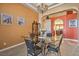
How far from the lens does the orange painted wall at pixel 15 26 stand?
2234 millimetres

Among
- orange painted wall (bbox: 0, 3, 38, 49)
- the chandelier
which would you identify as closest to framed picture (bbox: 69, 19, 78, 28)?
the chandelier

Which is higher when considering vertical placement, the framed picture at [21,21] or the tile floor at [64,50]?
the framed picture at [21,21]

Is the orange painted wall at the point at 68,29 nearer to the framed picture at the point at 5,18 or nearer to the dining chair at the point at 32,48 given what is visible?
the dining chair at the point at 32,48

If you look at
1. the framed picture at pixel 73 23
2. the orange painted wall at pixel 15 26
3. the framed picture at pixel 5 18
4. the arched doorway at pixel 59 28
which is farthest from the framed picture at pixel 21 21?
the framed picture at pixel 73 23

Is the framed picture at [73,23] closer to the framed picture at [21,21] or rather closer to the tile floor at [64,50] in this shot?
the tile floor at [64,50]

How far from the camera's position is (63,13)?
88.7 inches

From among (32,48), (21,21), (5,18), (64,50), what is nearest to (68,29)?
(64,50)

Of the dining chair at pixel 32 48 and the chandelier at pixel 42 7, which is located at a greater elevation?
the chandelier at pixel 42 7

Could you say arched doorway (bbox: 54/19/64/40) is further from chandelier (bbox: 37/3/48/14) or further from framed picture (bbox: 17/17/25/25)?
framed picture (bbox: 17/17/25/25)

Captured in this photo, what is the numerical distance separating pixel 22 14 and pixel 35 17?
23cm

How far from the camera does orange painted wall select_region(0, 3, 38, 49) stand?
2.23 meters

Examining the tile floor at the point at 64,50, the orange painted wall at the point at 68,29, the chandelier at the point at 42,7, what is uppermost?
the chandelier at the point at 42,7

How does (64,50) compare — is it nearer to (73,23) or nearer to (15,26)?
(73,23)

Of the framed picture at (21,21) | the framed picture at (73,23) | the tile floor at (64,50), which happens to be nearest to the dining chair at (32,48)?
the tile floor at (64,50)
